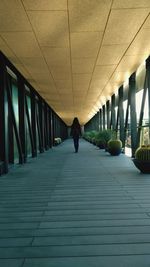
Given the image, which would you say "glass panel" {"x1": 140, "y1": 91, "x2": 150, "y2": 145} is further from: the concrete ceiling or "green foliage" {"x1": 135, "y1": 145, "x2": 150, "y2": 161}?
"green foliage" {"x1": 135, "y1": 145, "x2": 150, "y2": 161}

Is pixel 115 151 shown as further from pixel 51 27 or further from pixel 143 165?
pixel 51 27

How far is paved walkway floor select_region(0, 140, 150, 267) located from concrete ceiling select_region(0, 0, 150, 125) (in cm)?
246

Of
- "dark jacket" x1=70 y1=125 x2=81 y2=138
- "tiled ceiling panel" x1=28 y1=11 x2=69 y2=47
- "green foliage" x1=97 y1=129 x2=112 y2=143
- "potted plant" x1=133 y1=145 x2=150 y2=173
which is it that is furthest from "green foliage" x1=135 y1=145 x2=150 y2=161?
"dark jacket" x1=70 y1=125 x2=81 y2=138

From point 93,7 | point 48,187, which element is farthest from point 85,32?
point 48,187

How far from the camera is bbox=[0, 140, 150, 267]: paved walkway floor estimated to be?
7.04 ft

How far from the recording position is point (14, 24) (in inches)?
204

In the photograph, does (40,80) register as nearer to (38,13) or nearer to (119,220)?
(38,13)

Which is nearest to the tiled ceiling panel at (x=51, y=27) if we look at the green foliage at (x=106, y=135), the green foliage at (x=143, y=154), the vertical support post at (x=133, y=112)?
the green foliage at (x=143, y=154)

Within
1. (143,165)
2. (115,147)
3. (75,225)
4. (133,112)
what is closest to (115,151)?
(115,147)

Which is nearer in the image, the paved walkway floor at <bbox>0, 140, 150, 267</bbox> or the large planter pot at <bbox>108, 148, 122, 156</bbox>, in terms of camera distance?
the paved walkway floor at <bbox>0, 140, 150, 267</bbox>

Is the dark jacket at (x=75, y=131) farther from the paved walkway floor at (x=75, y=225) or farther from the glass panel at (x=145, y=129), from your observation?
the paved walkway floor at (x=75, y=225)

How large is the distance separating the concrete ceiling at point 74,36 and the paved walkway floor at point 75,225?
2.46 m

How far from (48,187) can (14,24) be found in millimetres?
2489

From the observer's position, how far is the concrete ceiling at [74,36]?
462cm
